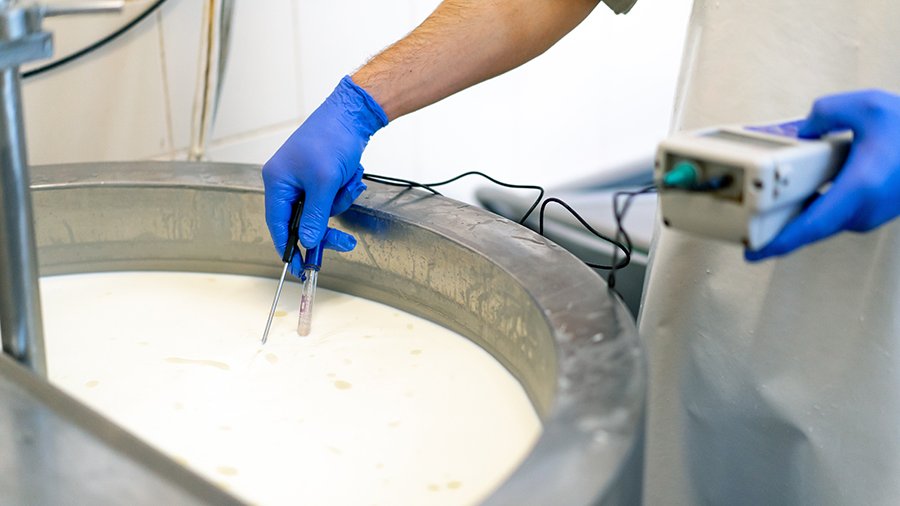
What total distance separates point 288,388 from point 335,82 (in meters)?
0.72

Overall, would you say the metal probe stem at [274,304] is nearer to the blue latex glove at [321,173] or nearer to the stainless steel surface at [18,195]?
the blue latex glove at [321,173]

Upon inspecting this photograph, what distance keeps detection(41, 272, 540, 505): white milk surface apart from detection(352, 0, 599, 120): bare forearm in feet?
0.69

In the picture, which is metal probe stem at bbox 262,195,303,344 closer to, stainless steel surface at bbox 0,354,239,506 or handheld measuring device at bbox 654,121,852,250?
stainless steel surface at bbox 0,354,239,506

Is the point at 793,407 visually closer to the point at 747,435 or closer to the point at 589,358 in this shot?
the point at 747,435

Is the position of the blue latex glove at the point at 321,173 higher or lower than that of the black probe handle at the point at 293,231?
higher

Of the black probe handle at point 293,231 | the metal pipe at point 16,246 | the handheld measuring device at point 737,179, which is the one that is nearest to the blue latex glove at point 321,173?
the black probe handle at point 293,231

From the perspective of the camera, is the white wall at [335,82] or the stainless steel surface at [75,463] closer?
the stainless steel surface at [75,463]

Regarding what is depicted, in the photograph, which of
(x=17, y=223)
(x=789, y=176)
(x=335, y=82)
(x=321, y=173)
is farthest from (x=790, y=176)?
(x=335, y=82)

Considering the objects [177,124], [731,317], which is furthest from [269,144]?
[731,317]

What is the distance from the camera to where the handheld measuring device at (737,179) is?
0.55 meters

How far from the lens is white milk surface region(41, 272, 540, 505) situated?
0.65 meters

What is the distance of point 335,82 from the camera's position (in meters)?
1.38

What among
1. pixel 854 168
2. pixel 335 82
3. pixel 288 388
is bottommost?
pixel 288 388

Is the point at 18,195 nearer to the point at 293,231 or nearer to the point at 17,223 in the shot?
the point at 17,223
